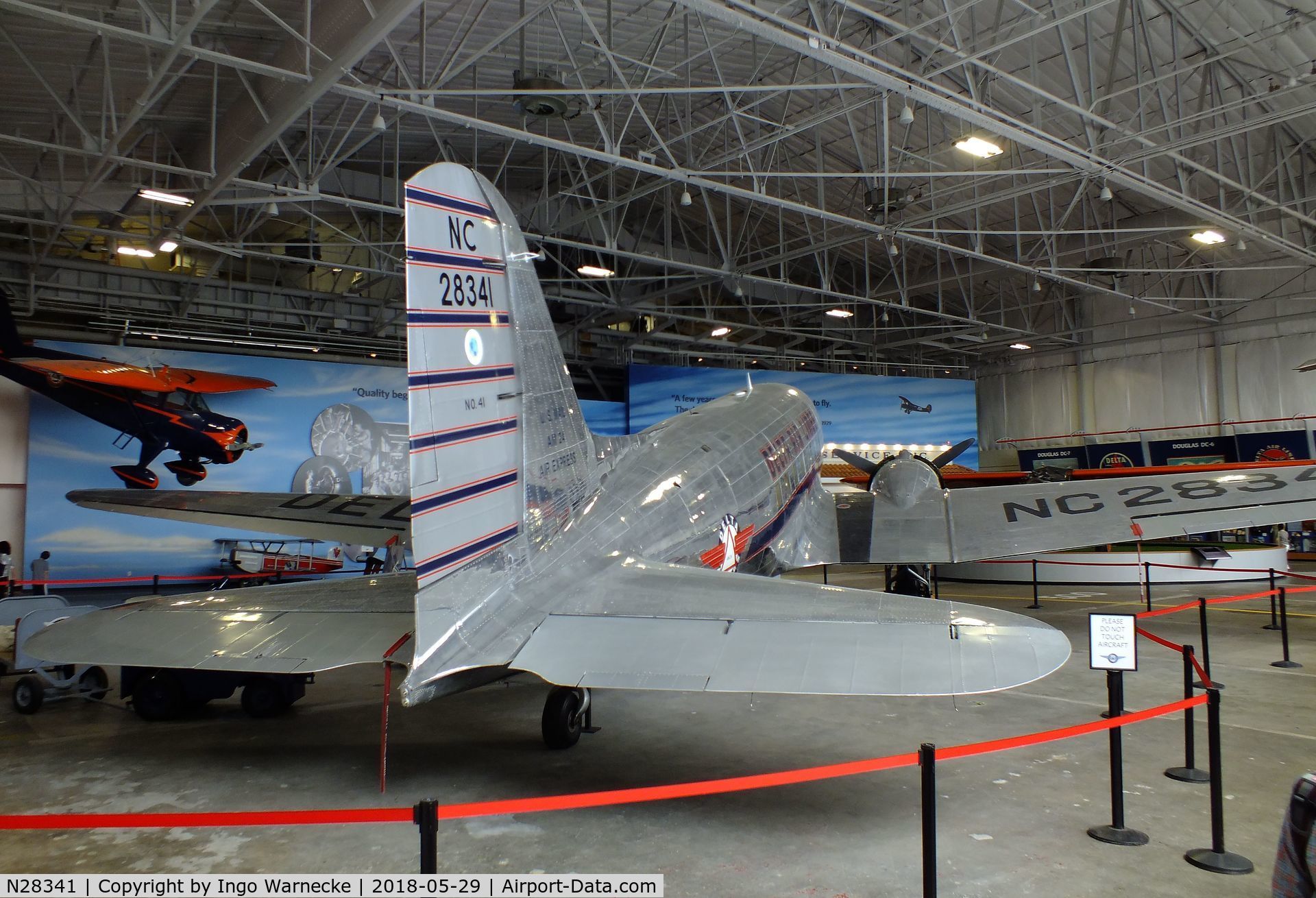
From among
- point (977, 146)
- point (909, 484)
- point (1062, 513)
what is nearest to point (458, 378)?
point (909, 484)

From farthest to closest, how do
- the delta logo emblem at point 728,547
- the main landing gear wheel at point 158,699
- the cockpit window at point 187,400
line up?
1. the cockpit window at point 187,400
2. the main landing gear wheel at point 158,699
3. the delta logo emblem at point 728,547

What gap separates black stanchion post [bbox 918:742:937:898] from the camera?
3.87 meters

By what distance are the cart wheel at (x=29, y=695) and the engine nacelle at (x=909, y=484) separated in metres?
11.8

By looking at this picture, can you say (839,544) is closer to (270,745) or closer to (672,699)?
(672,699)

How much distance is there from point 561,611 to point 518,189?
22052 mm

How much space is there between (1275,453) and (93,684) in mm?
34316

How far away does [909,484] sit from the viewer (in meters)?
13.5

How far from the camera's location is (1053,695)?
31.3ft

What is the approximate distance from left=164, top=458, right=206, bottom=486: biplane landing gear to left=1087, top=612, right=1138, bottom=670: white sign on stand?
2267 cm

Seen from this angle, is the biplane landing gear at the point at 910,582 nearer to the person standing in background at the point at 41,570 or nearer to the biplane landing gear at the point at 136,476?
the person standing in background at the point at 41,570

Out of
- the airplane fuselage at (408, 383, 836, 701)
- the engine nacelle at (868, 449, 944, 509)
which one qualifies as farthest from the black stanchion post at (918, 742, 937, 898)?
the engine nacelle at (868, 449, 944, 509)

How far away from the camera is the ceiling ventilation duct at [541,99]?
1300 centimetres

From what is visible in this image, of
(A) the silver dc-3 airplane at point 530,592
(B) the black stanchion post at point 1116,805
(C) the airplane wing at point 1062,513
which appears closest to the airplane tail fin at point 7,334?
(A) the silver dc-3 airplane at point 530,592

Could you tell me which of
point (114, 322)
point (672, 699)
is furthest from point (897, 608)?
point (114, 322)
